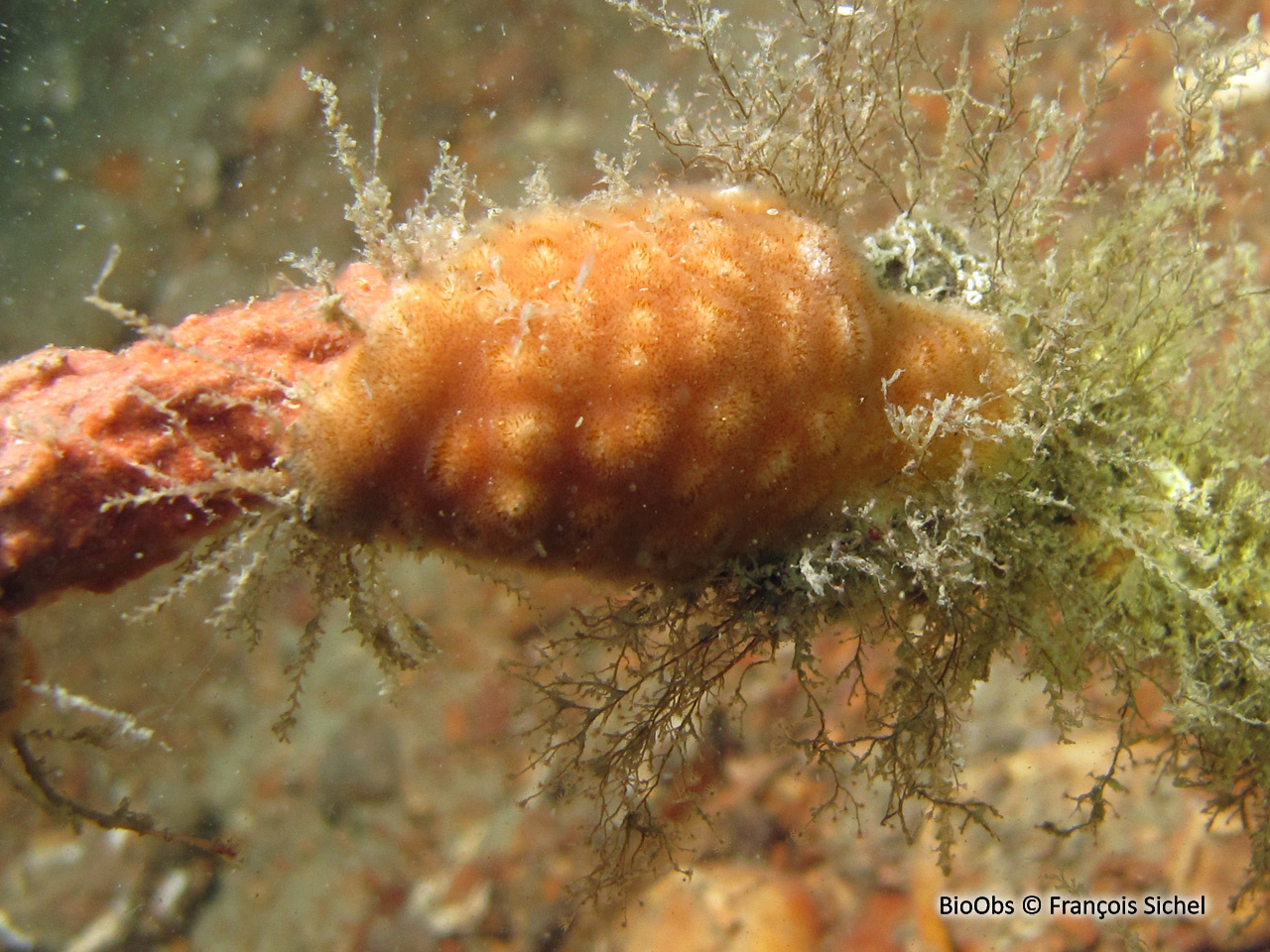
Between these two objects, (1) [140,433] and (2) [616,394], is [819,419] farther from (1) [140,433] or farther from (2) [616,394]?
(1) [140,433]

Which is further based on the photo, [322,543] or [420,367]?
[322,543]

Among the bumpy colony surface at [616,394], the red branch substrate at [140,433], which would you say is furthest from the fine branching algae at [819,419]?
the red branch substrate at [140,433]

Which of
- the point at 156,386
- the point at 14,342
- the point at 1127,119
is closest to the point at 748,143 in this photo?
the point at 156,386

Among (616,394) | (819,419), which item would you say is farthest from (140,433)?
(819,419)

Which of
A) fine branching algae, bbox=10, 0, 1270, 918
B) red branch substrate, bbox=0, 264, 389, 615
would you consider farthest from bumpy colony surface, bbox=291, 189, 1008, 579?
red branch substrate, bbox=0, 264, 389, 615

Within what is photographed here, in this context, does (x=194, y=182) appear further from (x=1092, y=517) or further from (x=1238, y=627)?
(x=1238, y=627)

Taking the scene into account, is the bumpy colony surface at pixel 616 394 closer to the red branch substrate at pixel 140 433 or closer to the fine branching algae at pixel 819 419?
the fine branching algae at pixel 819 419
